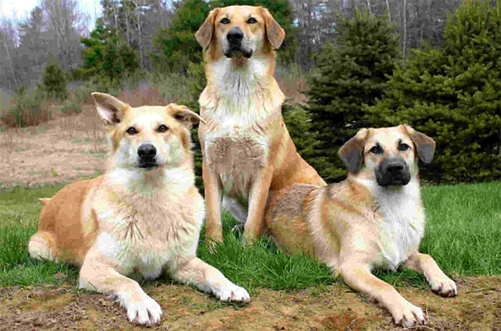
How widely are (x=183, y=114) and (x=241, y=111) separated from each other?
0.98 metres

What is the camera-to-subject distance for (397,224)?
13.3 feet

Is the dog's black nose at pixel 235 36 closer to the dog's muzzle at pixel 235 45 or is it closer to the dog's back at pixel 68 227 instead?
the dog's muzzle at pixel 235 45

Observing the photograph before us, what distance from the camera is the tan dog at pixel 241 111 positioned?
4867 mm

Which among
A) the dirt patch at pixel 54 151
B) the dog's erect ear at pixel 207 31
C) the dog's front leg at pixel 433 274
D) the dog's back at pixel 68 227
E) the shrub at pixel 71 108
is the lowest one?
the dirt patch at pixel 54 151

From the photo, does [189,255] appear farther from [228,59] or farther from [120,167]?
[228,59]

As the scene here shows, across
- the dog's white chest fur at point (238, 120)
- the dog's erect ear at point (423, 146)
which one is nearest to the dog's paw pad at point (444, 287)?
the dog's erect ear at point (423, 146)

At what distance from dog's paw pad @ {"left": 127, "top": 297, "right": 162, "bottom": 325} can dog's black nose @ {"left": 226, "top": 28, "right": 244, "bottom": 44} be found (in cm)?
Result: 274

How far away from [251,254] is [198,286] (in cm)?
71

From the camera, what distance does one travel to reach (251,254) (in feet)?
14.2

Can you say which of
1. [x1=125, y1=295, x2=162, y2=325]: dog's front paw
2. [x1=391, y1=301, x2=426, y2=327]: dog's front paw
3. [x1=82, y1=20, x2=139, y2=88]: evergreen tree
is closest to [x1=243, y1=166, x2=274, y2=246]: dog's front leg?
[x1=125, y1=295, x2=162, y2=325]: dog's front paw

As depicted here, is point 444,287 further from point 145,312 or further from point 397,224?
point 145,312

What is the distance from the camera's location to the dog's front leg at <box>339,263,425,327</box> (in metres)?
3.25

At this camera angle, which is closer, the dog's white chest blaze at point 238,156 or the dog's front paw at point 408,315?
the dog's front paw at point 408,315

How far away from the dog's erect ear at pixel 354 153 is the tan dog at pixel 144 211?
1387mm
